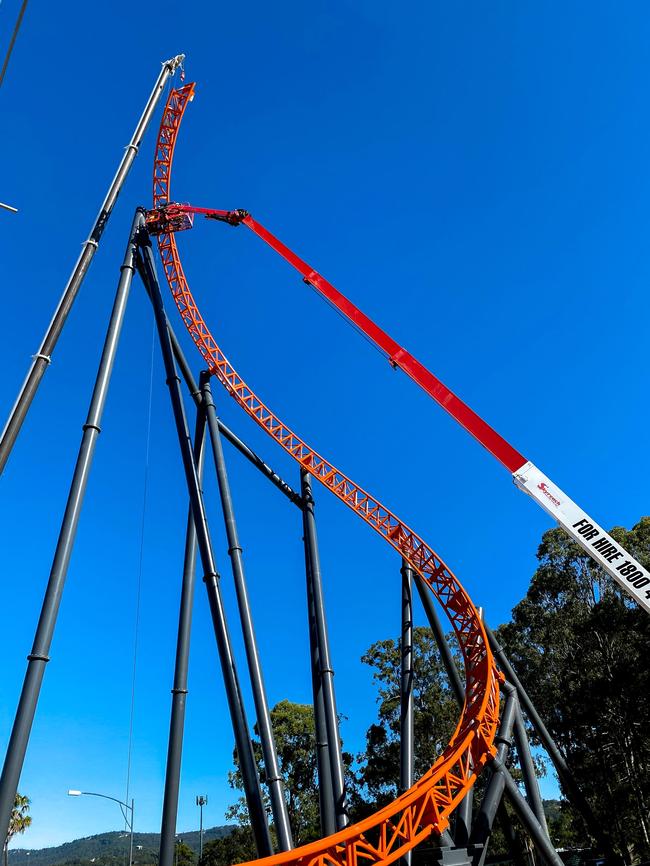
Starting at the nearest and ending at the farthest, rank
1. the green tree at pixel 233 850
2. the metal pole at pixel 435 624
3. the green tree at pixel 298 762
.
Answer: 1. the metal pole at pixel 435 624
2. the green tree at pixel 298 762
3. the green tree at pixel 233 850

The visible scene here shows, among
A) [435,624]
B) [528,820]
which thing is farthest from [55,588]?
[435,624]

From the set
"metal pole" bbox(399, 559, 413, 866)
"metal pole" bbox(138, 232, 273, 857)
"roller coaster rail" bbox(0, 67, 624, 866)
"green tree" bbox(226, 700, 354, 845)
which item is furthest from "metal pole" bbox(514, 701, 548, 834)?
"green tree" bbox(226, 700, 354, 845)

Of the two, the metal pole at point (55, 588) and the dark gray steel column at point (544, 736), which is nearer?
the metal pole at point (55, 588)

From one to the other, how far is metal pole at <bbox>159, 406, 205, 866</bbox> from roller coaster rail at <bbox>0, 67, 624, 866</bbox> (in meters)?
0.03

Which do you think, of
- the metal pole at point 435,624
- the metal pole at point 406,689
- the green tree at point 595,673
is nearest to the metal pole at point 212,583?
the metal pole at point 406,689

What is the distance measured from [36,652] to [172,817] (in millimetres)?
5122

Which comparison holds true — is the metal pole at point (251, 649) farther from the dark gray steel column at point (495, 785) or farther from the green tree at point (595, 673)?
the green tree at point (595, 673)

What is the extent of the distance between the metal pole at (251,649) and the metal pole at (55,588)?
13.6ft

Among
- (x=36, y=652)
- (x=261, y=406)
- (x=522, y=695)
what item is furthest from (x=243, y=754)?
(x=261, y=406)

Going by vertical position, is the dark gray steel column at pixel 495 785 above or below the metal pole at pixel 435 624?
below

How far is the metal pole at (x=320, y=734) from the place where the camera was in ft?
40.8

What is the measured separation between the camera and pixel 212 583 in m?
12.7

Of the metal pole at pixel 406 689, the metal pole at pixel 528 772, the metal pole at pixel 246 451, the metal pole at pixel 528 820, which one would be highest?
the metal pole at pixel 246 451

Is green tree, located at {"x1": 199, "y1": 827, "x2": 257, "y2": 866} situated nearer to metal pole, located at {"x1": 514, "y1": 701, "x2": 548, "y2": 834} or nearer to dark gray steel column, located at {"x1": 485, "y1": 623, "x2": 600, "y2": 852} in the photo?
dark gray steel column, located at {"x1": 485, "y1": 623, "x2": 600, "y2": 852}
